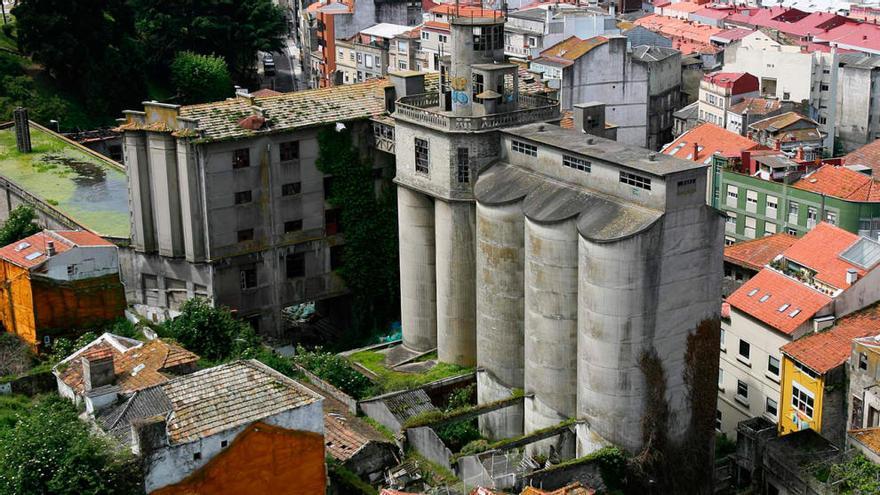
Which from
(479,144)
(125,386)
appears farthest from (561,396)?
(125,386)

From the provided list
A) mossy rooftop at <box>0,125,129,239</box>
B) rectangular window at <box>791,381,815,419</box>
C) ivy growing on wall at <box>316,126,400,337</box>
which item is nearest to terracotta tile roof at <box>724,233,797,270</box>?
rectangular window at <box>791,381,815,419</box>

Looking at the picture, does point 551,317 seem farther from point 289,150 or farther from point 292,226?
point 289,150

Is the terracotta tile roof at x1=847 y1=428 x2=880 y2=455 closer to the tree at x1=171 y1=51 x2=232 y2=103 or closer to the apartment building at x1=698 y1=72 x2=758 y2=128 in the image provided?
the apartment building at x1=698 y1=72 x2=758 y2=128

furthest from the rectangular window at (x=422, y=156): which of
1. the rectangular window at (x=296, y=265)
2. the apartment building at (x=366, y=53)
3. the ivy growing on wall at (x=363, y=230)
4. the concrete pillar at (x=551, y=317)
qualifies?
the apartment building at (x=366, y=53)

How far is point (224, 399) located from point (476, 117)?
865 inches

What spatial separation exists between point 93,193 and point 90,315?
20.3 m

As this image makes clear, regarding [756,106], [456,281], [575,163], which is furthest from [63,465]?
[756,106]

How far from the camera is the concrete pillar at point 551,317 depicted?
51.8 metres

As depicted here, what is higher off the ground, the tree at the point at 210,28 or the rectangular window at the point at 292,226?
the tree at the point at 210,28

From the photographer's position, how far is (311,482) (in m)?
43.2

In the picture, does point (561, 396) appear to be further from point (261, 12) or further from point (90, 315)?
point (261, 12)

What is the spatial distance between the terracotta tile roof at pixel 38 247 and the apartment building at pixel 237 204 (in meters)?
4.83

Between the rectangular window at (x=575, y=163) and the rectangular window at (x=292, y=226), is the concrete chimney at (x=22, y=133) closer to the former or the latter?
the rectangular window at (x=292, y=226)

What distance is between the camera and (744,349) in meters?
61.9
